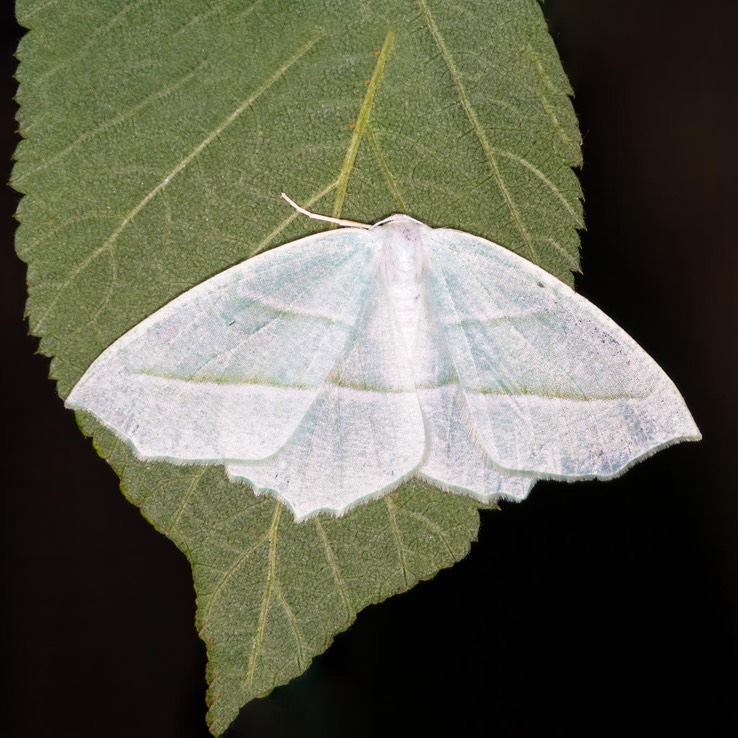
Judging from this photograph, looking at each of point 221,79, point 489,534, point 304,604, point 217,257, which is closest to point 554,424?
point 304,604

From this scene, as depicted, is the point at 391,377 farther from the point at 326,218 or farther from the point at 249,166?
the point at 249,166

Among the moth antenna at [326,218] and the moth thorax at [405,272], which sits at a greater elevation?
the moth antenna at [326,218]

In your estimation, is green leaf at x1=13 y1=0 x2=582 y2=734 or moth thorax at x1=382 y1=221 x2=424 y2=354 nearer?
green leaf at x1=13 y1=0 x2=582 y2=734

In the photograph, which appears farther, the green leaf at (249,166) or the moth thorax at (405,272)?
the moth thorax at (405,272)

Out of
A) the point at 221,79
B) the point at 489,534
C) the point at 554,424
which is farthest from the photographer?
the point at 489,534

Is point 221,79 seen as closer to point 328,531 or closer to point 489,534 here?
point 328,531
